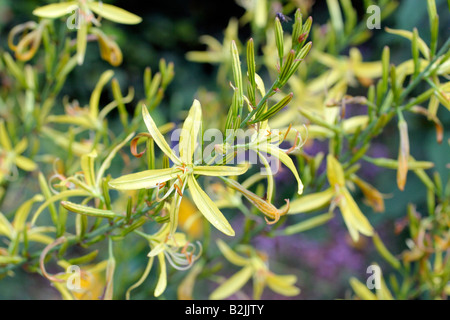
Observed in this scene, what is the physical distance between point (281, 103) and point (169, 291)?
3.08 ft

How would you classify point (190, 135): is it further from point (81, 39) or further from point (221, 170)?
Result: point (81, 39)

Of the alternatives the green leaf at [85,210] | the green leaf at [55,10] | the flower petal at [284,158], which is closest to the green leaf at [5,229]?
the green leaf at [85,210]

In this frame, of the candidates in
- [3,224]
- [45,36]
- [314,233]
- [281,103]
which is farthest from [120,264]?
[314,233]

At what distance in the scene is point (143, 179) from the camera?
60 cm

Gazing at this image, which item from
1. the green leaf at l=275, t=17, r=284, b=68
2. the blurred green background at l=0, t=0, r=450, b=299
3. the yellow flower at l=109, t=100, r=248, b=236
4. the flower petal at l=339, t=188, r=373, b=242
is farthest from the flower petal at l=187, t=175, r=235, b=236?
the blurred green background at l=0, t=0, r=450, b=299

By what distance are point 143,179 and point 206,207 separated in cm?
10

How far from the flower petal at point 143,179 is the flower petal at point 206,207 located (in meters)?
0.03

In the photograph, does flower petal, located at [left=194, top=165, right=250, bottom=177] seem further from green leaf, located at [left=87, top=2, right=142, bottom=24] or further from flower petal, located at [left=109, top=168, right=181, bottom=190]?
green leaf, located at [left=87, top=2, right=142, bottom=24]

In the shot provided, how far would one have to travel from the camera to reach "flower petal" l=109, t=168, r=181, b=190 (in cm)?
59

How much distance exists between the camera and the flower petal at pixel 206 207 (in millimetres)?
602

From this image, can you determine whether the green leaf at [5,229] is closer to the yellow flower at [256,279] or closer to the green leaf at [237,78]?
the yellow flower at [256,279]

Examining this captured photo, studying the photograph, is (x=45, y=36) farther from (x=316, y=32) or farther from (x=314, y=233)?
(x=314, y=233)

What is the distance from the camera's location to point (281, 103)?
1.86 ft

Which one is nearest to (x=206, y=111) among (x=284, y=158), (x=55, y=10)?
(x=55, y=10)
